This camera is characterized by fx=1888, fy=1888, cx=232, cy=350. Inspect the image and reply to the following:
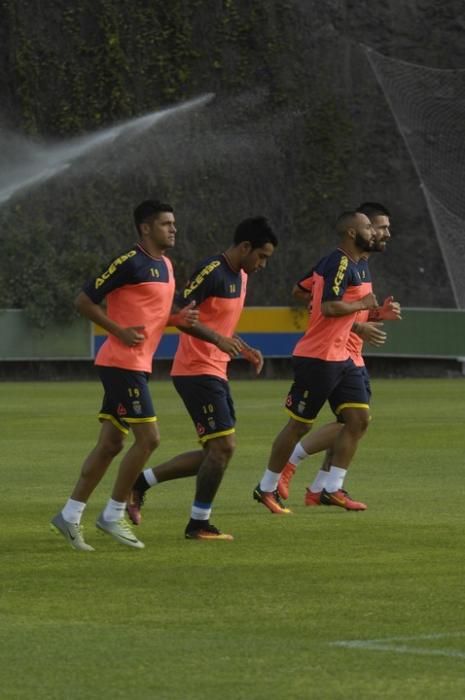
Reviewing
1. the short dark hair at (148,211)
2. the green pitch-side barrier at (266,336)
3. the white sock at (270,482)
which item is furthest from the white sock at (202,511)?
the green pitch-side barrier at (266,336)

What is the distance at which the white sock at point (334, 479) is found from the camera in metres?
14.6

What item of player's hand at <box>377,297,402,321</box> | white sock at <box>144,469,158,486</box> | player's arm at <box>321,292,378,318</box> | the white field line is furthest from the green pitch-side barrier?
the white field line

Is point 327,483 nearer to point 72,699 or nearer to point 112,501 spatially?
point 112,501

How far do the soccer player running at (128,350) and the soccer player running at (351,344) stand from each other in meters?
2.70

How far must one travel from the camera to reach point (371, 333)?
14148mm

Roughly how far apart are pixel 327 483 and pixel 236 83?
41.9 meters

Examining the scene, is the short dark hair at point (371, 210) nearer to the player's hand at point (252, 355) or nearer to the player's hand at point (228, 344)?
the player's hand at point (252, 355)

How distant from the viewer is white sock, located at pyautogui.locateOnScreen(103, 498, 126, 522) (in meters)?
11.8

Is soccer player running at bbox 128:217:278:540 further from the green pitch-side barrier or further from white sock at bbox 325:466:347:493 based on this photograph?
the green pitch-side barrier

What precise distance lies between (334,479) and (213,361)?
239 cm

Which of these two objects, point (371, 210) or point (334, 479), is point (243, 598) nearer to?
point (334, 479)

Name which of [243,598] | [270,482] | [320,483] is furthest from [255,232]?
[243,598]

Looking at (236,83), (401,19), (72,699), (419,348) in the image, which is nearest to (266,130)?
(236,83)

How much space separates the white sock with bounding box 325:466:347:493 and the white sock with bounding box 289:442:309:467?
1.35ft
